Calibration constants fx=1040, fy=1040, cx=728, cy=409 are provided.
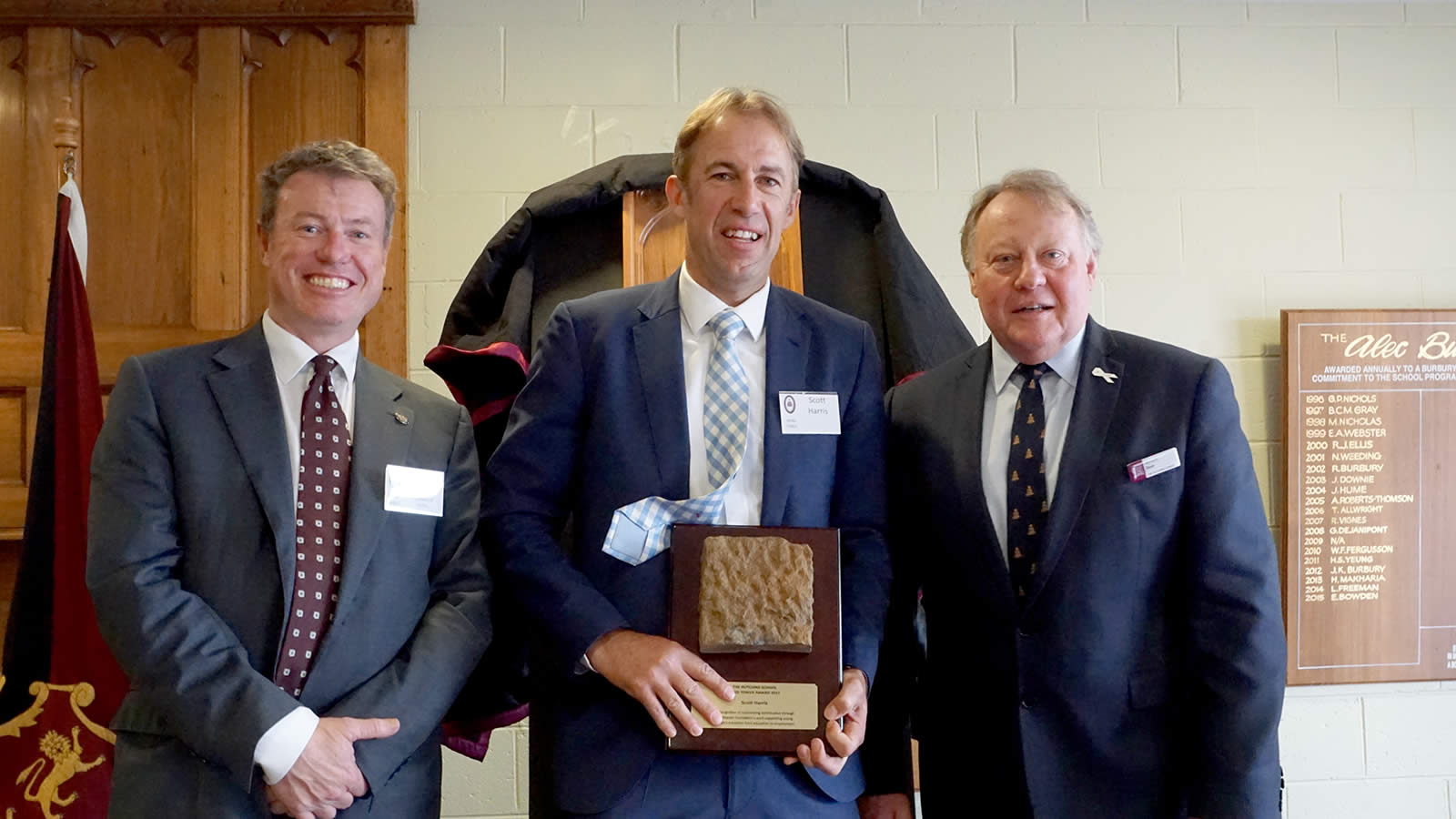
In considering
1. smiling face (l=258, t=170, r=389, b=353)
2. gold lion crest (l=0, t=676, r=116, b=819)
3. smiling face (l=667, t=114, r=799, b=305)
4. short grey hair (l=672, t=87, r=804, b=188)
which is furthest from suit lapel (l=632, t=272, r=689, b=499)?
gold lion crest (l=0, t=676, r=116, b=819)

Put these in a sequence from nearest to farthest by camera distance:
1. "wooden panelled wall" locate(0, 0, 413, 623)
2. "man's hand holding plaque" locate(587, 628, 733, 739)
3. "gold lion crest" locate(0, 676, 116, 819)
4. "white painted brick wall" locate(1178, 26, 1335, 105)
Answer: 1. "man's hand holding plaque" locate(587, 628, 733, 739)
2. "gold lion crest" locate(0, 676, 116, 819)
3. "wooden panelled wall" locate(0, 0, 413, 623)
4. "white painted brick wall" locate(1178, 26, 1335, 105)

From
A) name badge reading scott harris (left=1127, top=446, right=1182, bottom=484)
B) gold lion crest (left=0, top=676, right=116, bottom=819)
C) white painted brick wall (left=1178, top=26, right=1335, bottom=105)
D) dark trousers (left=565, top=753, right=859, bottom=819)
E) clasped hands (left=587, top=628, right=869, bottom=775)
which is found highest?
white painted brick wall (left=1178, top=26, right=1335, bottom=105)

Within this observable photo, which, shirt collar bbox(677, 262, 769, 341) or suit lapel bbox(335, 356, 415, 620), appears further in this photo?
shirt collar bbox(677, 262, 769, 341)

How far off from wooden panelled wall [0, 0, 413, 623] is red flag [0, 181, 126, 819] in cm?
44

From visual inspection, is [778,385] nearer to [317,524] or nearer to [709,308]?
[709,308]

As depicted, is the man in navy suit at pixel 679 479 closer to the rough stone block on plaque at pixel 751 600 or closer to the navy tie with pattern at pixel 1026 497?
the rough stone block on plaque at pixel 751 600

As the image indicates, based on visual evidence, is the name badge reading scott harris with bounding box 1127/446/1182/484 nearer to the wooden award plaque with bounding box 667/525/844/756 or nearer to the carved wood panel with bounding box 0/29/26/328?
the wooden award plaque with bounding box 667/525/844/756

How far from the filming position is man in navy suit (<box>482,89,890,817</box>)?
162 cm

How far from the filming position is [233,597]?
5.51 ft

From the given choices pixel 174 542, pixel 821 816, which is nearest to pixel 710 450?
pixel 821 816

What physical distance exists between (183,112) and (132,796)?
225cm

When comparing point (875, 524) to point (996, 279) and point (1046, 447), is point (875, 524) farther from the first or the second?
point (996, 279)

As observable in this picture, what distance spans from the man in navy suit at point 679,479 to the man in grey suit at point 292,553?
0.58ft

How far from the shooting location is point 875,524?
72.5 inches
